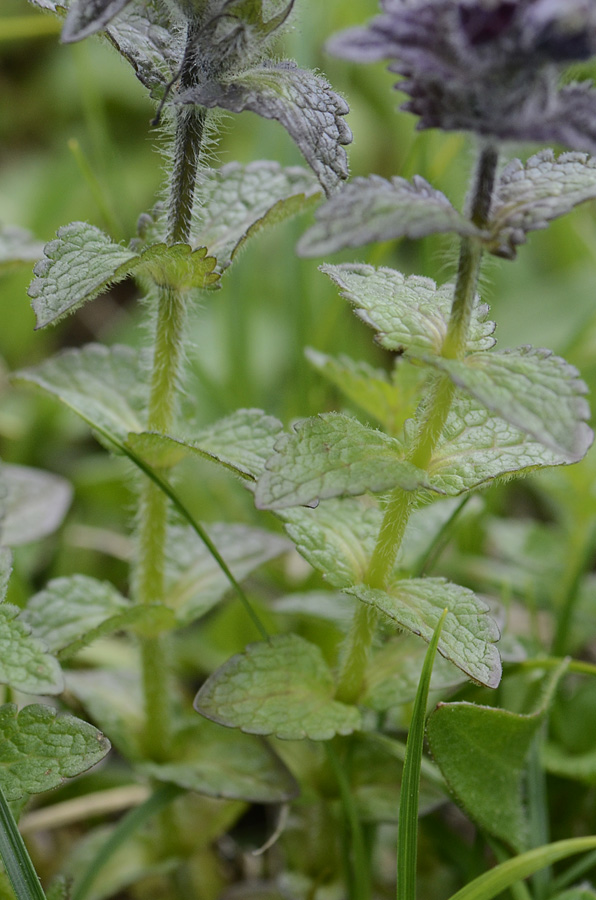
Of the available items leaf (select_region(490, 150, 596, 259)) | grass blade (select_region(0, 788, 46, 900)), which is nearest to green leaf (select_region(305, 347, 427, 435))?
leaf (select_region(490, 150, 596, 259))

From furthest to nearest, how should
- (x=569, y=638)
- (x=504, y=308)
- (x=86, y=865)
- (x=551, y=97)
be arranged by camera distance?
(x=504, y=308), (x=569, y=638), (x=86, y=865), (x=551, y=97)

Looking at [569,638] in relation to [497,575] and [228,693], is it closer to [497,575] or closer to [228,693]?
[497,575]

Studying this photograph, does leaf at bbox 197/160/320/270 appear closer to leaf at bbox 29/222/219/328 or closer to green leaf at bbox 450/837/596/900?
leaf at bbox 29/222/219/328

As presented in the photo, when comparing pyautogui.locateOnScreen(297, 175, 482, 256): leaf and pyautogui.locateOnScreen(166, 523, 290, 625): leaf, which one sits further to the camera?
pyautogui.locateOnScreen(166, 523, 290, 625): leaf

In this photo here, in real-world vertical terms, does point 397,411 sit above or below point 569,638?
above

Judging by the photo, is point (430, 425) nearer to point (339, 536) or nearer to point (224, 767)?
point (339, 536)

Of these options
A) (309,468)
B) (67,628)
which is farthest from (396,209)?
(67,628)
